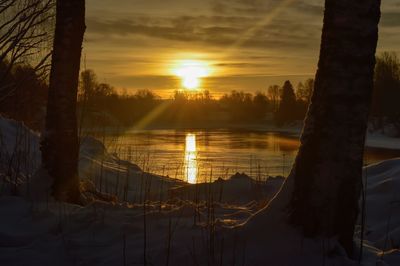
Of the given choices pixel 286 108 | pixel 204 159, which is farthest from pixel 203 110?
pixel 204 159

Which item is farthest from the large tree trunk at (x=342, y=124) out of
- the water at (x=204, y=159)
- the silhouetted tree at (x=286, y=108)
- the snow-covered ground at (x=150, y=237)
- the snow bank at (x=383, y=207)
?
the silhouetted tree at (x=286, y=108)

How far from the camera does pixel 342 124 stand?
11.1 feet

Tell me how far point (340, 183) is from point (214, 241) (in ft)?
3.33

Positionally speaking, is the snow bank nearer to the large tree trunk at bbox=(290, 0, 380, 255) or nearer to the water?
the large tree trunk at bbox=(290, 0, 380, 255)

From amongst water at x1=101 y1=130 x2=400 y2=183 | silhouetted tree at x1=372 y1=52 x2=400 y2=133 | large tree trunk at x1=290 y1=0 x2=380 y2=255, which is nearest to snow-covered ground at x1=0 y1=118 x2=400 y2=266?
large tree trunk at x1=290 y1=0 x2=380 y2=255

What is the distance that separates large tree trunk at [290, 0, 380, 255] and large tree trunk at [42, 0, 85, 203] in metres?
3.05

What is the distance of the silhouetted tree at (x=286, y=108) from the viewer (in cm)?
7975

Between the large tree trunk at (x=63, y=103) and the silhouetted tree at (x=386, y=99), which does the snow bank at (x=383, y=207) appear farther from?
the silhouetted tree at (x=386, y=99)

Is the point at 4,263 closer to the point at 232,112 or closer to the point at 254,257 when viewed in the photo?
the point at 254,257

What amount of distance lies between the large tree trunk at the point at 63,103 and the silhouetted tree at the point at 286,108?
75408mm

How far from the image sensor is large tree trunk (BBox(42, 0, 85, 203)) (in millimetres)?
5441

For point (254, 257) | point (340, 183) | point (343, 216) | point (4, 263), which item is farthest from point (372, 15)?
point (4, 263)

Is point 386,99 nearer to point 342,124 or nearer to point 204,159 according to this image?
point 204,159

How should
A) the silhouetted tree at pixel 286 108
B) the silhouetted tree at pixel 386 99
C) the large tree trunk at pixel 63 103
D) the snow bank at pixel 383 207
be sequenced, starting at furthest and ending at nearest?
the silhouetted tree at pixel 286 108 → the silhouetted tree at pixel 386 99 → the snow bank at pixel 383 207 → the large tree trunk at pixel 63 103
